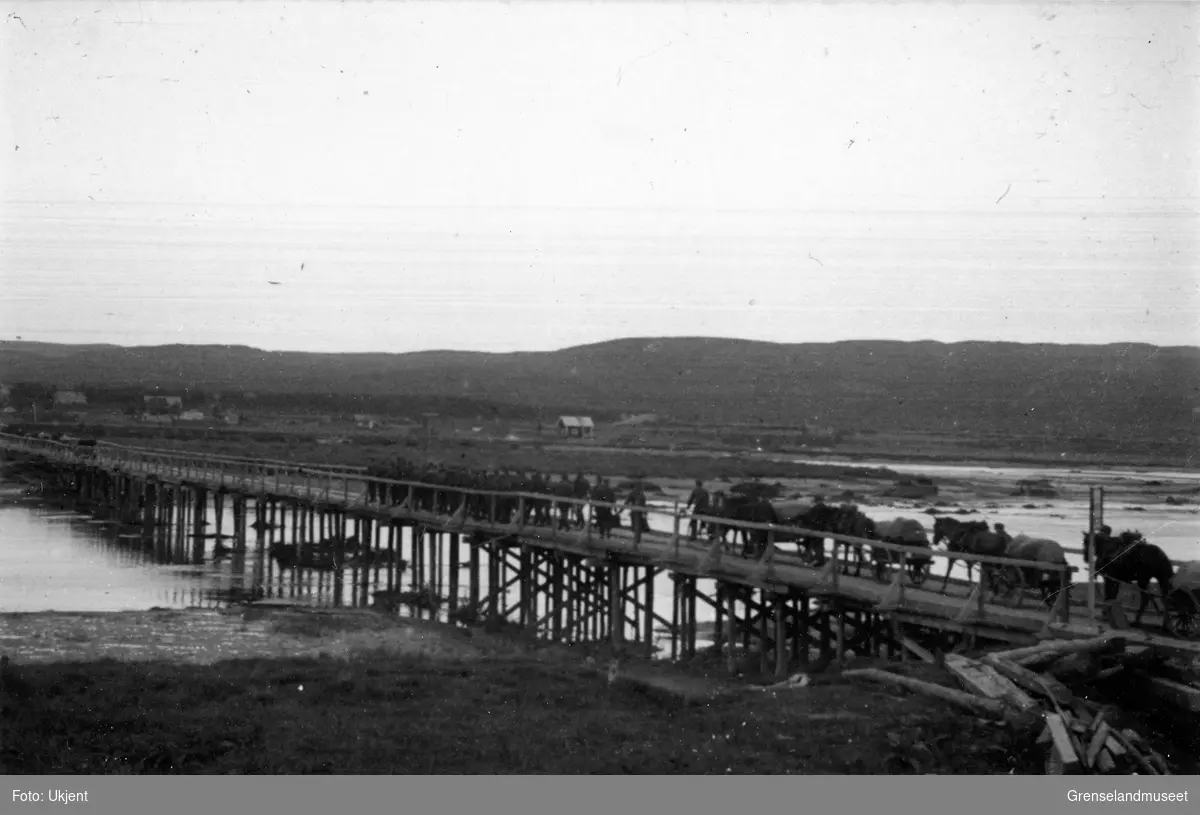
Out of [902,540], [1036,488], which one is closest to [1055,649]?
[902,540]

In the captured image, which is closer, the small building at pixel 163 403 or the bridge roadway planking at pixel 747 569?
the bridge roadway planking at pixel 747 569

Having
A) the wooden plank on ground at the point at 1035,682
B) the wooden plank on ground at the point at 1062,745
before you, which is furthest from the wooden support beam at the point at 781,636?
the wooden plank on ground at the point at 1062,745

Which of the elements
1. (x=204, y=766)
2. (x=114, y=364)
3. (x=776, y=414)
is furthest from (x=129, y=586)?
(x=114, y=364)

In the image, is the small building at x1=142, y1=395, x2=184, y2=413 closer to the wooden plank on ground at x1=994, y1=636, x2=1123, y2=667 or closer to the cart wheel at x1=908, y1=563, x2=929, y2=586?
the cart wheel at x1=908, y1=563, x2=929, y2=586

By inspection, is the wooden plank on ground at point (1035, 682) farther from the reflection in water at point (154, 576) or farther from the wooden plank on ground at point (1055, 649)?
the reflection in water at point (154, 576)

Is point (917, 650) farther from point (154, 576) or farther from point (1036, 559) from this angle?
point (154, 576)

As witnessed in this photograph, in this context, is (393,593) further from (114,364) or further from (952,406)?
(114,364)

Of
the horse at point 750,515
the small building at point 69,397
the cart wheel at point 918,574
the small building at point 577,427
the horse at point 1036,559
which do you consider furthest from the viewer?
the small building at point 69,397
